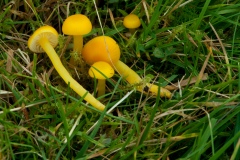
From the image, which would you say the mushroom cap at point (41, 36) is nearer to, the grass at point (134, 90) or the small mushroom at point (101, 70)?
the grass at point (134, 90)

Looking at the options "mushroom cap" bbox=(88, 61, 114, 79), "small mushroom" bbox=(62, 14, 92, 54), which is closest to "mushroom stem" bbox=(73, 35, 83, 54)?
"small mushroom" bbox=(62, 14, 92, 54)

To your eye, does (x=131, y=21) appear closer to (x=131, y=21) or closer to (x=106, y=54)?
(x=131, y=21)

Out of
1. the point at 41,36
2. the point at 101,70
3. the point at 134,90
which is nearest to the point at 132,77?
the point at 134,90

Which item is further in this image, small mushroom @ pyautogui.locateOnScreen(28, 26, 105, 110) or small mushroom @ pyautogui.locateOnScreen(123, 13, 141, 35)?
small mushroom @ pyautogui.locateOnScreen(123, 13, 141, 35)

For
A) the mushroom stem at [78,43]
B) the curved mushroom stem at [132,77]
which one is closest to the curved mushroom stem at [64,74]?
the mushroom stem at [78,43]

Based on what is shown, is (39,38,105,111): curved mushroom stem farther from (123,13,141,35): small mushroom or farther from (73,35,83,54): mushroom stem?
(123,13,141,35): small mushroom

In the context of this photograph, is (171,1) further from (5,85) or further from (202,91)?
(5,85)

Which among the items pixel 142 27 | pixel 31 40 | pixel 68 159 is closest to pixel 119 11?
pixel 142 27
